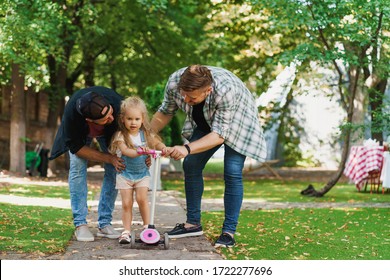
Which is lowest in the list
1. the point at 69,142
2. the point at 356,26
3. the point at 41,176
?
the point at 41,176

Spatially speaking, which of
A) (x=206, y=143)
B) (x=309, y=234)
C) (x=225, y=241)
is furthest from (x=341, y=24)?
(x=225, y=241)

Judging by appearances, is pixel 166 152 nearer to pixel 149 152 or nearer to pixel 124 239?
pixel 149 152

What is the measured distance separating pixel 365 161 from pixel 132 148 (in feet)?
29.3

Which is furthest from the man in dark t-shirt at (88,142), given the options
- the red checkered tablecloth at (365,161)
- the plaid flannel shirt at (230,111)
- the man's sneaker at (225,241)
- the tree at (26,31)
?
the red checkered tablecloth at (365,161)

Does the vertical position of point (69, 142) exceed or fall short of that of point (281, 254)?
it exceeds it

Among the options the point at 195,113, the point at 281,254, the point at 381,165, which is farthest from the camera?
the point at 381,165

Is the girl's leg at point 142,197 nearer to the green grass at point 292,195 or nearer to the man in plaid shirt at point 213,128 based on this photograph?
the man in plaid shirt at point 213,128

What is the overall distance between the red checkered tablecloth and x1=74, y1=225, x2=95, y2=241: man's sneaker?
341 inches

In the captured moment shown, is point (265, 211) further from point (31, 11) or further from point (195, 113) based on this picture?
point (31, 11)

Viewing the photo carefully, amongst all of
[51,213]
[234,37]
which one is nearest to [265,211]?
[51,213]

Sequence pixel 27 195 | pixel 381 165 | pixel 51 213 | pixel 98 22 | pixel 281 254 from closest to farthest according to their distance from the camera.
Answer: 1. pixel 281 254
2. pixel 51 213
3. pixel 27 195
4. pixel 381 165
5. pixel 98 22

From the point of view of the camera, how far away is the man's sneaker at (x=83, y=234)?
21.7 ft

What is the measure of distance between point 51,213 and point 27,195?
314 cm

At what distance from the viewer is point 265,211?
10188 mm
